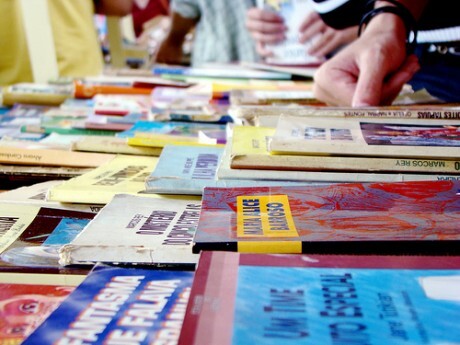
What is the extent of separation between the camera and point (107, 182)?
0.68m

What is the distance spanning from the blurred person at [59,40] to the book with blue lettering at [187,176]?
147 centimetres

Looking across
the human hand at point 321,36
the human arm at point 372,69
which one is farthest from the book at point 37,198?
the human hand at point 321,36

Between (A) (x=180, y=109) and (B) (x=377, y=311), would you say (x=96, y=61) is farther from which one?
(B) (x=377, y=311)

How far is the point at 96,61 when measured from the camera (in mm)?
2301

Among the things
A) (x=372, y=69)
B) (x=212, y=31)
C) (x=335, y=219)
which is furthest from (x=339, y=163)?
(x=212, y=31)

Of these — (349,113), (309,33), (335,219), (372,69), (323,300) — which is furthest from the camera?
(309,33)

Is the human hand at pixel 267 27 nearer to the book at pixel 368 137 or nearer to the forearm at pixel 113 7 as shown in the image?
the forearm at pixel 113 7

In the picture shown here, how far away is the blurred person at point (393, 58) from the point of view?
901 millimetres

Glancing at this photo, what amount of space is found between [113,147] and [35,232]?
1.01 ft

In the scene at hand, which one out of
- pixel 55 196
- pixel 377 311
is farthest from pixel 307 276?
pixel 55 196

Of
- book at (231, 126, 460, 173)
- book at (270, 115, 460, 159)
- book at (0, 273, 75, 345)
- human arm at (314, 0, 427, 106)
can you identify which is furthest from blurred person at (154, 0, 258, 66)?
book at (0, 273, 75, 345)

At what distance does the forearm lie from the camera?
243 centimetres

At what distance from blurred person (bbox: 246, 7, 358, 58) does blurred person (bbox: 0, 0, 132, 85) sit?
72 centimetres

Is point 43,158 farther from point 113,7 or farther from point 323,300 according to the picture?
point 113,7
